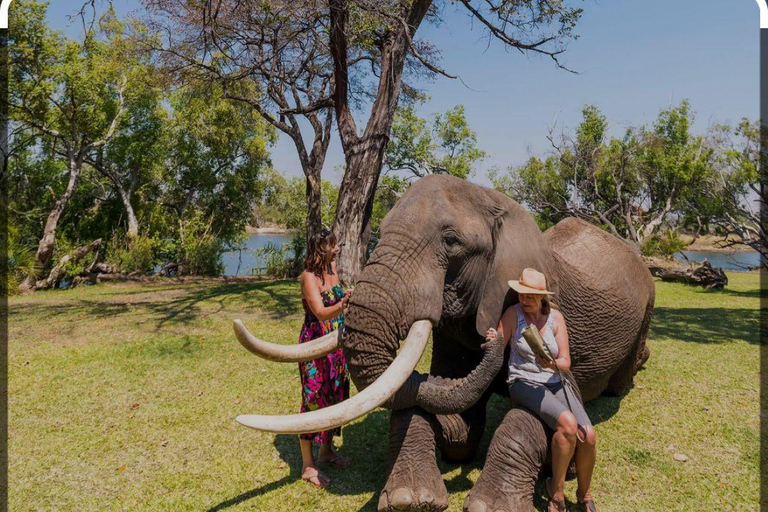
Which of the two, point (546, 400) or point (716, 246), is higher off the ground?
point (716, 246)

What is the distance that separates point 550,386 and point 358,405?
136cm

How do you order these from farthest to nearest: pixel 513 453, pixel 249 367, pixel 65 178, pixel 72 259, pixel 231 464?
pixel 65 178, pixel 72 259, pixel 249 367, pixel 231 464, pixel 513 453

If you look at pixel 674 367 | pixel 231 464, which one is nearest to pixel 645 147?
pixel 674 367

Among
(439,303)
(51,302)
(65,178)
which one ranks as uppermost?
(65,178)

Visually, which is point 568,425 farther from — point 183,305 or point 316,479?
point 183,305

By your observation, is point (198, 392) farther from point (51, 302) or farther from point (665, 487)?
point (51, 302)

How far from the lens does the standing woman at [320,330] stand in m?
3.65

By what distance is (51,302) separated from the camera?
11.2m

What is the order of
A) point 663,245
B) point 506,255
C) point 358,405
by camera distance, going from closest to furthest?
1. point 358,405
2. point 506,255
3. point 663,245

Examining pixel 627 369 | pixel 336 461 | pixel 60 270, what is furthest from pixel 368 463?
pixel 60 270

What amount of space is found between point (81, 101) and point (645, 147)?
25830 millimetres

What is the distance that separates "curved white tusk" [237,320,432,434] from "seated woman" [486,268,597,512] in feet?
2.07

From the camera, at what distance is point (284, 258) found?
19.3 metres

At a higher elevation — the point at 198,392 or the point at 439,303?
the point at 439,303
